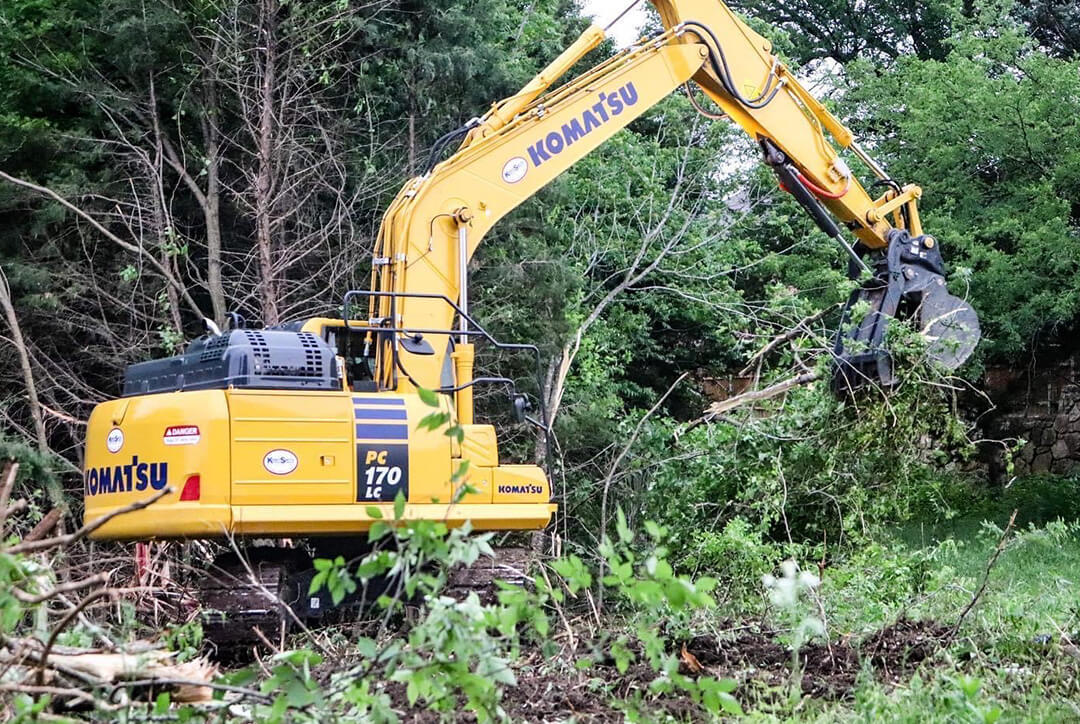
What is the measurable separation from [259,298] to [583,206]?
568 centimetres

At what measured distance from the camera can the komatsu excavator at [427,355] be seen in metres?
7.74

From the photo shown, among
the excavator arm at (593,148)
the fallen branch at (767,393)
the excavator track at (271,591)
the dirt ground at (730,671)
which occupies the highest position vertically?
the excavator arm at (593,148)

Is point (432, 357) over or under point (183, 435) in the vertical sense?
over

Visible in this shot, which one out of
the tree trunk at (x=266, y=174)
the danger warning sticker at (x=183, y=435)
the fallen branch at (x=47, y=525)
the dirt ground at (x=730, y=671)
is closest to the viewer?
the fallen branch at (x=47, y=525)

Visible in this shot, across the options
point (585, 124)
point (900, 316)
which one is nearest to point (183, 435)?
point (585, 124)

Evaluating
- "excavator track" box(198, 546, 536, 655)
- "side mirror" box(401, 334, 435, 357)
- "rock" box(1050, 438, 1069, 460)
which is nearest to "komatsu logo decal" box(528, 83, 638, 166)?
"side mirror" box(401, 334, 435, 357)

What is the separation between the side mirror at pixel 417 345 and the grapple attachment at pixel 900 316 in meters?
3.44

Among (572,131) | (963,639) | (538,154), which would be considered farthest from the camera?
(572,131)

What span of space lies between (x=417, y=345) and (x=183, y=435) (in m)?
1.76

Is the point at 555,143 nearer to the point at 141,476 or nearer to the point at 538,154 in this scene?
the point at 538,154

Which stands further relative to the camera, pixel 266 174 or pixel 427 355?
pixel 266 174

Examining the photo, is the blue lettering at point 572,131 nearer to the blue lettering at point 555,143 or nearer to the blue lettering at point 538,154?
the blue lettering at point 555,143

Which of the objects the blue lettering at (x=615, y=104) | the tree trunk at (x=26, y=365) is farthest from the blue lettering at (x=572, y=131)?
the tree trunk at (x=26, y=365)

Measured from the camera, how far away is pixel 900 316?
1088cm
